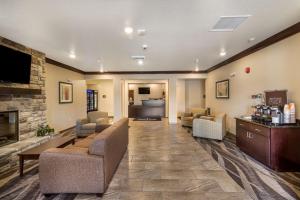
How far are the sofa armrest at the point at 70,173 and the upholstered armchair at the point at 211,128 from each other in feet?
13.5

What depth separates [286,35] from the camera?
3.63 m

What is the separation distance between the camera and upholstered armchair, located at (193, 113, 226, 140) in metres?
5.58

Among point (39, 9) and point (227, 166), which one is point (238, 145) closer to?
point (227, 166)

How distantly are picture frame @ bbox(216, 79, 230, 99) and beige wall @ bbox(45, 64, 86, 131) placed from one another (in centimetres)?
600

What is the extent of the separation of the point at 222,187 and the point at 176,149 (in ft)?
6.57

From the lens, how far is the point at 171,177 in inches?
123

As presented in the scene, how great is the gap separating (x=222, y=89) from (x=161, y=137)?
3.04m

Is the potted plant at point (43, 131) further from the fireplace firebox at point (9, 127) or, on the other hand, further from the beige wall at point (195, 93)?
the beige wall at point (195, 93)

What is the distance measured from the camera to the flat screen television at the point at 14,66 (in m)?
3.75

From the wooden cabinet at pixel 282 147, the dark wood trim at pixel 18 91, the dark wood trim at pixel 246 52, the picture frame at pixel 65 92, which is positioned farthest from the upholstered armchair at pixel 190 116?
the dark wood trim at pixel 18 91

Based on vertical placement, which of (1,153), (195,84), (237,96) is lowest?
(1,153)

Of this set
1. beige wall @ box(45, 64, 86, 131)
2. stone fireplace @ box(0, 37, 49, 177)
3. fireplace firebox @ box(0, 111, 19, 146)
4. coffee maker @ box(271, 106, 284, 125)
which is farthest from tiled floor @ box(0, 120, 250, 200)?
beige wall @ box(45, 64, 86, 131)

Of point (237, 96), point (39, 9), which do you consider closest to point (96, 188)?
point (39, 9)

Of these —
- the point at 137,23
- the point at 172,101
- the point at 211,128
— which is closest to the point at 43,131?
the point at 137,23
